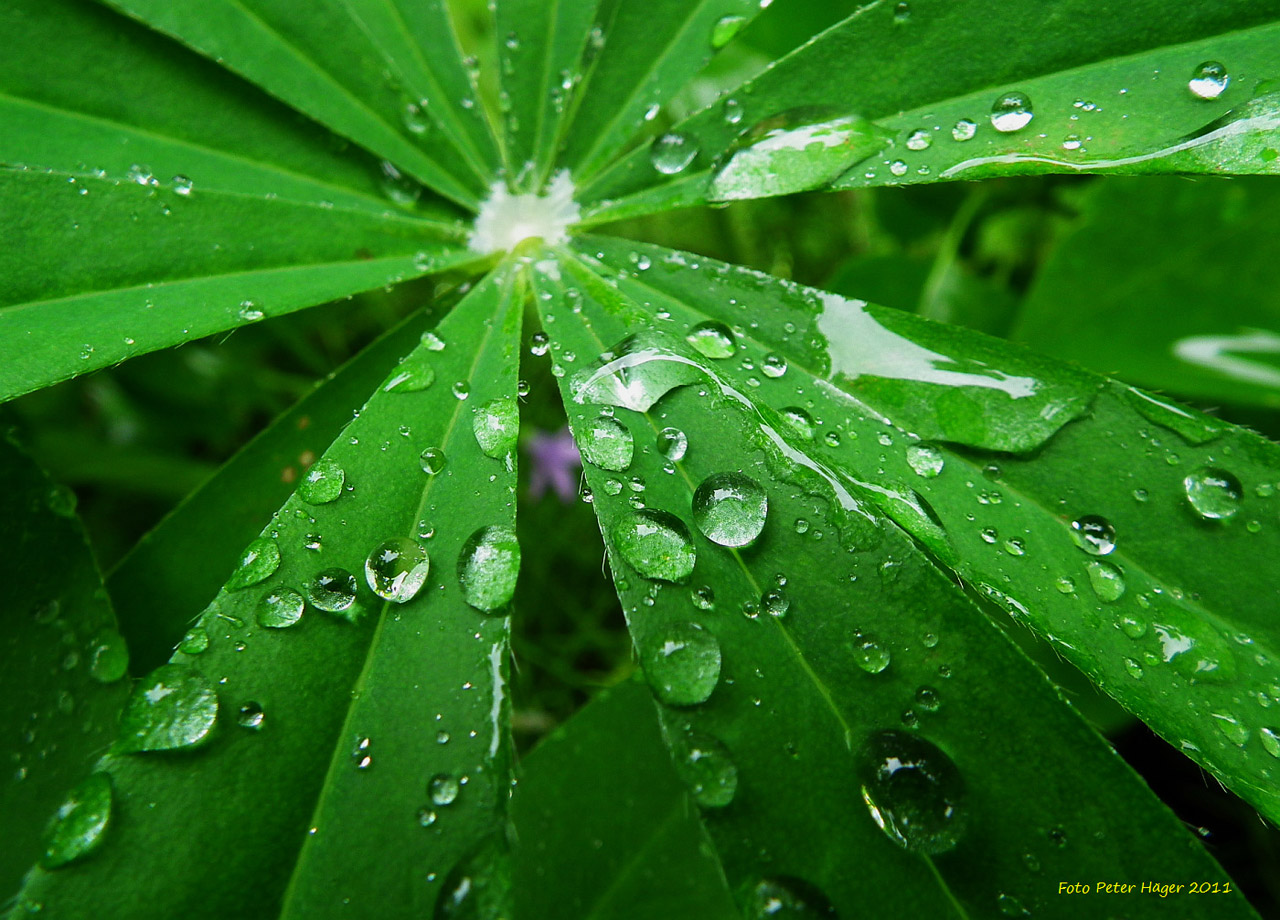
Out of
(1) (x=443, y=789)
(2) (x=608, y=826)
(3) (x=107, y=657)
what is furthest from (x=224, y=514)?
(2) (x=608, y=826)

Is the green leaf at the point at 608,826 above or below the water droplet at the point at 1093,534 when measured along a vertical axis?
below

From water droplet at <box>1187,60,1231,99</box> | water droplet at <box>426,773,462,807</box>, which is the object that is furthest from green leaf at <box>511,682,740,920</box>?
water droplet at <box>1187,60,1231,99</box>

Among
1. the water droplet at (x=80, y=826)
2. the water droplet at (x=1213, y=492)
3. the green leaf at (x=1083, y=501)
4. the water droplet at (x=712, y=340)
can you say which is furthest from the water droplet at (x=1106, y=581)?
the water droplet at (x=80, y=826)

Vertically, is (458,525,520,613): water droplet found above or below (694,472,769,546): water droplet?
above

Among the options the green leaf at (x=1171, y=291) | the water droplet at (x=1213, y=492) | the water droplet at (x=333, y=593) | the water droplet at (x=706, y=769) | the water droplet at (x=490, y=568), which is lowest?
the green leaf at (x=1171, y=291)

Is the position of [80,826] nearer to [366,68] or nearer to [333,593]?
[333,593]

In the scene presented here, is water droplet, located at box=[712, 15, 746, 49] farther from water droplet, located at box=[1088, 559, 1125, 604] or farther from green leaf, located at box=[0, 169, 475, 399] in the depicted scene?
water droplet, located at box=[1088, 559, 1125, 604]

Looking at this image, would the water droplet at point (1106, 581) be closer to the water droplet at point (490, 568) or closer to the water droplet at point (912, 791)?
the water droplet at point (912, 791)
